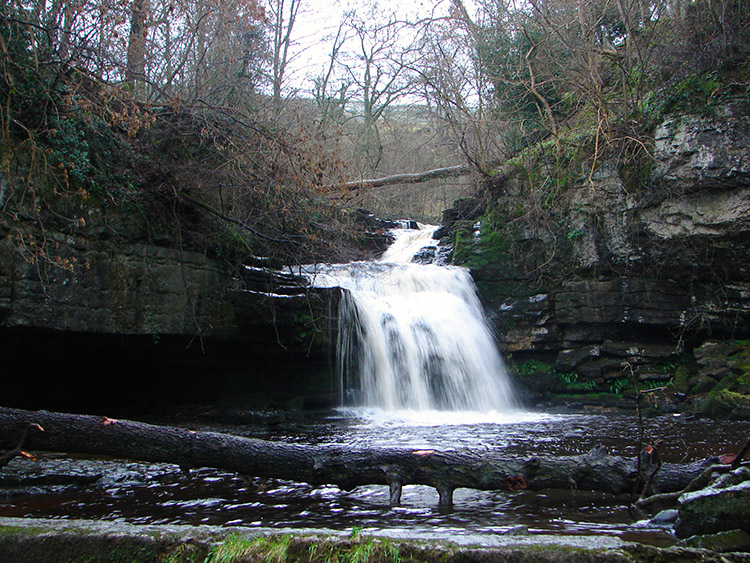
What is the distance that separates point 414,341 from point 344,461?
6.98 meters

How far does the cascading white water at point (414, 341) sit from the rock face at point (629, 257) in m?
1.05

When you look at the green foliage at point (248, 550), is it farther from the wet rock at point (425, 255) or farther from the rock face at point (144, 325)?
the wet rock at point (425, 255)

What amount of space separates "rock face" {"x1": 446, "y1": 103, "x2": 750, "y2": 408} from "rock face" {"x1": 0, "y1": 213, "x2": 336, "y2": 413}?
5222 millimetres

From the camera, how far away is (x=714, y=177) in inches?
384

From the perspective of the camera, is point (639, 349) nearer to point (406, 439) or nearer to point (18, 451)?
Result: point (406, 439)

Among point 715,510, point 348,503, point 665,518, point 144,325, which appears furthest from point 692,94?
point 144,325

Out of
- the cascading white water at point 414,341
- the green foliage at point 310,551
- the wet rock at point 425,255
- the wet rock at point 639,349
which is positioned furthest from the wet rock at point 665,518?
the wet rock at point 425,255

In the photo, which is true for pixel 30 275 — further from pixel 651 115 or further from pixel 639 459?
pixel 651 115

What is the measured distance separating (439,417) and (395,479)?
582 centimetres

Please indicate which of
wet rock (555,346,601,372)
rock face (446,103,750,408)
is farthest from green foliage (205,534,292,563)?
wet rock (555,346,601,372)

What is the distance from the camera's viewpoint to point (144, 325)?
8.09 meters

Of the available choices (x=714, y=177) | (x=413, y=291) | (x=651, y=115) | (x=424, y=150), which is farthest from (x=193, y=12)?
(x=424, y=150)

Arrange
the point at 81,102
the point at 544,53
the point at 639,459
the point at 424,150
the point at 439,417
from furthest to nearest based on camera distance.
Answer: the point at 424,150 < the point at 544,53 < the point at 439,417 < the point at 81,102 < the point at 639,459

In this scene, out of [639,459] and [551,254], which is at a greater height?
[551,254]
